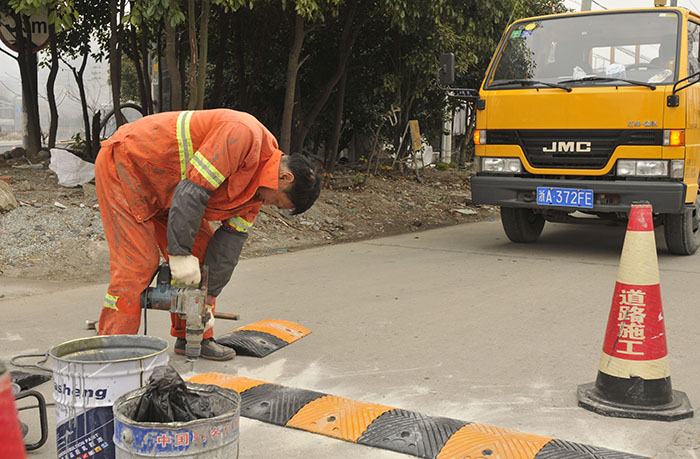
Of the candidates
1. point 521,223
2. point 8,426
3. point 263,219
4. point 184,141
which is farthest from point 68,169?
point 8,426

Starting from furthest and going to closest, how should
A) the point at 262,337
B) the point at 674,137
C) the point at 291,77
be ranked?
the point at 291,77, the point at 674,137, the point at 262,337

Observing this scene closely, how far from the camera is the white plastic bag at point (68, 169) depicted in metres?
8.84

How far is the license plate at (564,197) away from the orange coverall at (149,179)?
3.94 metres

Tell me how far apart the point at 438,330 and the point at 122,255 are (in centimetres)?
213

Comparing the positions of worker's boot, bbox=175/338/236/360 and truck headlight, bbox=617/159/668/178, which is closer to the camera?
worker's boot, bbox=175/338/236/360

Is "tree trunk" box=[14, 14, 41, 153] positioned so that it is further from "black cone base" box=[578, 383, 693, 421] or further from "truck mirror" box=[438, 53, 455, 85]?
"black cone base" box=[578, 383, 693, 421]

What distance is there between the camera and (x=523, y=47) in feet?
24.9

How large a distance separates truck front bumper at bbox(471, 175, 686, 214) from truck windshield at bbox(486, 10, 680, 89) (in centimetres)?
92

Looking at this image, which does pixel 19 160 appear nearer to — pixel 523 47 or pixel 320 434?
pixel 523 47

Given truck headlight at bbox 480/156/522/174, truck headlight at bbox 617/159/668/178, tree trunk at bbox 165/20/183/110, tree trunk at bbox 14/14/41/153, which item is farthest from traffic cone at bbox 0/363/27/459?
tree trunk at bbox 14/14/41/153

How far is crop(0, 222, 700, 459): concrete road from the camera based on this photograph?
3240 millimetres

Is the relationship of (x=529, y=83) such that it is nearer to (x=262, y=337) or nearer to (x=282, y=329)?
(x=282, y=329)

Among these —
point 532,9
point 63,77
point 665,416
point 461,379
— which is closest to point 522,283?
point 461,379

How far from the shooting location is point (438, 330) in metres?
4.79
